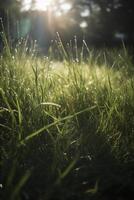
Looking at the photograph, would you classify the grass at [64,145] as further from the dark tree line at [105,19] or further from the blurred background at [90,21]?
the dark tree line at [105,19]

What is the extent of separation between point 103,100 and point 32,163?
69 cm

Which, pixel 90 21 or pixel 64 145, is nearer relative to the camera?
pixel 64 145

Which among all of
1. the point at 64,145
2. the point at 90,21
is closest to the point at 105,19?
the point at 90,21

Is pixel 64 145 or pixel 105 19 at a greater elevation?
pixel 64 145

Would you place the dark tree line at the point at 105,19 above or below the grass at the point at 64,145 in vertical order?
below

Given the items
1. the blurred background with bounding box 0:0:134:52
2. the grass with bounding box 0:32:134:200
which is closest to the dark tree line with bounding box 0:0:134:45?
the blurred background with bounding box 0:0:134:52

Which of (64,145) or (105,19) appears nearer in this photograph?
(64,145)

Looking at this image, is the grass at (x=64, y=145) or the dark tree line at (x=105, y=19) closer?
the grass at (x=64, y=145)

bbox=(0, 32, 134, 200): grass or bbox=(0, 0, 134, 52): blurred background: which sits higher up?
bbox=(0, 32, 134, 200): grass

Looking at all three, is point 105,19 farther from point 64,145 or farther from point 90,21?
point 64,145

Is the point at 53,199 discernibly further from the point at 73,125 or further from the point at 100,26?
the point at 100,26

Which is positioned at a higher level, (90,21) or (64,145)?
(64,145)

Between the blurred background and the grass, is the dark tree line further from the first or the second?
the grass

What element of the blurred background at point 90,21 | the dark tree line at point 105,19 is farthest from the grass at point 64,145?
the dark tree line at point 105,19
